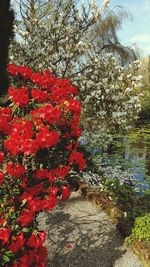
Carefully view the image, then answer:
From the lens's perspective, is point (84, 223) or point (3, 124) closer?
point (3, 124)

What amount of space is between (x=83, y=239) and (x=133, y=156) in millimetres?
7294

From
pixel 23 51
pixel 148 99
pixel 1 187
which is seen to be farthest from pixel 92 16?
pixel 148 99

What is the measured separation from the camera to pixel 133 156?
1327 cm

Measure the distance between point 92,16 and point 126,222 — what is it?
18.0 feet

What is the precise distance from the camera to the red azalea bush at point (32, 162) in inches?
150

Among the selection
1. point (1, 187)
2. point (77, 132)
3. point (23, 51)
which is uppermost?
point (23, 51)

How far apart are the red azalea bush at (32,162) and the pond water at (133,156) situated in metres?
4.90

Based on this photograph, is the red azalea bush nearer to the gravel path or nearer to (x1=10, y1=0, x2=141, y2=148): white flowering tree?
the gravel path

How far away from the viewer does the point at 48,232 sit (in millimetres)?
6426

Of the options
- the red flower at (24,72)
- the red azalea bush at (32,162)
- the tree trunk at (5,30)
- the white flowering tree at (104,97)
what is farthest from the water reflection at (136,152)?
the red azalea bush at (32,162)

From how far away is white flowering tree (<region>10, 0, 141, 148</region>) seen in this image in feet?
32.2

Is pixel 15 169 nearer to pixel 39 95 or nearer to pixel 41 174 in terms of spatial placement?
pixel 41 174

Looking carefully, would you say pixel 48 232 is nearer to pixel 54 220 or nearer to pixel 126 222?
pixel 54 220

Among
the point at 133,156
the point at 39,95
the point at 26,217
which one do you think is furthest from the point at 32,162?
the point at 133,156
